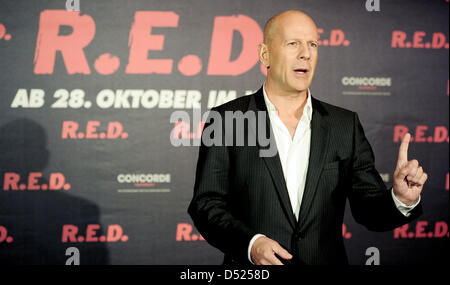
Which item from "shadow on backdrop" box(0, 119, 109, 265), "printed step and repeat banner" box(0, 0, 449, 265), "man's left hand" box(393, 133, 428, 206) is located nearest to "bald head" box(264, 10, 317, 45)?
"man's left hand" box(393, 133, 428, 206)

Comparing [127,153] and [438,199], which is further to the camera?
[438,199]

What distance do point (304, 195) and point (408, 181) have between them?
39 cm

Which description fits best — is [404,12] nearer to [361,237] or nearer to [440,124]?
[440,124]

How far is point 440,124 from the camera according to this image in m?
4.03

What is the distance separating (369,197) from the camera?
181 centimetres

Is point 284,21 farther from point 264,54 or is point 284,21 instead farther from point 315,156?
point 315,156

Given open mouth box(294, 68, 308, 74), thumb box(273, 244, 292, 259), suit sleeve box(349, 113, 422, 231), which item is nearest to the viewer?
thumb box(273, 244, 292, 259)

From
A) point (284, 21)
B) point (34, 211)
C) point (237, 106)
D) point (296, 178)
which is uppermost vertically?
point (284, 21)

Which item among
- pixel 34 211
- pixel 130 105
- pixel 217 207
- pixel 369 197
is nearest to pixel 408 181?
pixel 369 197

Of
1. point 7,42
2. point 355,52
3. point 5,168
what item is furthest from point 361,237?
point 7,42

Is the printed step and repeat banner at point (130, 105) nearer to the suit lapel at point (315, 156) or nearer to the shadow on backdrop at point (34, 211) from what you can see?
the shadow on backdrop at point (34, 211)

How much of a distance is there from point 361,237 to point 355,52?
165 centimetres

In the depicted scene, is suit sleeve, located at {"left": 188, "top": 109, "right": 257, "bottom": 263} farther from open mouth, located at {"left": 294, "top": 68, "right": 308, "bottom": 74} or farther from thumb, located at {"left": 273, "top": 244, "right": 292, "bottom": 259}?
open mouth, located at {"left": 294, "top": 68, "right": 308, "bottom": 74}

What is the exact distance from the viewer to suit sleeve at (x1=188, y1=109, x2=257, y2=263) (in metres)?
1.61
